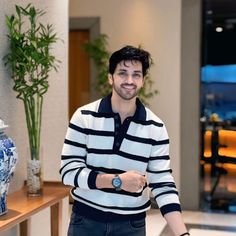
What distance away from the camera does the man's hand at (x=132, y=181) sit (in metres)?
1.64

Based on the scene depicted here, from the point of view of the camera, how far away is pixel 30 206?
2.47 m

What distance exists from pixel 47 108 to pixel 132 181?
71.8 inches

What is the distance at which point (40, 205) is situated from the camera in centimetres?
250

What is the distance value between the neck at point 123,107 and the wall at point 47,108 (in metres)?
1.14

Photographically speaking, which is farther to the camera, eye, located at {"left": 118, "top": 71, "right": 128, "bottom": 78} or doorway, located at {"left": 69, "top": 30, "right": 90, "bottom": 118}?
doorway, located at {"left": 69, "top": 30, "right": 90, "bottom": 118}

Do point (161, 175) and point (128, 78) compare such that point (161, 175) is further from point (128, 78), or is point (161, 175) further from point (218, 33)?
point (218, 33)

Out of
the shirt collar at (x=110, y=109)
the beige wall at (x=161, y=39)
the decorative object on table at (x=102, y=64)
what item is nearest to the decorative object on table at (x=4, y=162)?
the shirt collar at (x=110, y=109)

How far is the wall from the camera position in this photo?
9.11ft

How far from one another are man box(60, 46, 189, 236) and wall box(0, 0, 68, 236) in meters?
1.13

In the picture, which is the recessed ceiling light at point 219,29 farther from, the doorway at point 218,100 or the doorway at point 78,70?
the doorway at point 78,70

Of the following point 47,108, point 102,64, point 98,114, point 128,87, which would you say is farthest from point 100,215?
point 102,64

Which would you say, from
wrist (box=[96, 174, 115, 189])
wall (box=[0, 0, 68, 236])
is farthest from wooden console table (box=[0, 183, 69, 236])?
wrist (box=[96, 174, 115, 189])

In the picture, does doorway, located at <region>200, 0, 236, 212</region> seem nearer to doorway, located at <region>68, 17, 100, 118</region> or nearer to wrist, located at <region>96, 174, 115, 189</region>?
doorway, located at <region>68, 17, 100, 118</region>

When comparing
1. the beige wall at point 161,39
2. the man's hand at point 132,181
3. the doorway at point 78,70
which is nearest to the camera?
the man's hand at point 132,181
